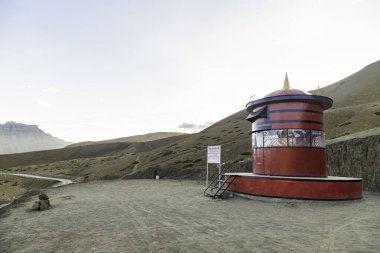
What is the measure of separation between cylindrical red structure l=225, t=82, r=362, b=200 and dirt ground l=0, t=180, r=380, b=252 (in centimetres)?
160

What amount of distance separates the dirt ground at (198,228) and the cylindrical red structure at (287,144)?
1.60 metres

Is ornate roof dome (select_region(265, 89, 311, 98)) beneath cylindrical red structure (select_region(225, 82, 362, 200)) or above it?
above

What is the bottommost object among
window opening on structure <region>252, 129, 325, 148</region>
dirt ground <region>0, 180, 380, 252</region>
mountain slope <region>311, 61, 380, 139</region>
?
dirt ground <region>0, 180, 380, 252</region>

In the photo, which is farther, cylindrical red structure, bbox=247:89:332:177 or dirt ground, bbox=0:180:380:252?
cylindrical red structure, bbox=247:89:332:177

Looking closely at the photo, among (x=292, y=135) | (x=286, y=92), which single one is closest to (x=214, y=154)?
(x=292, y=135)

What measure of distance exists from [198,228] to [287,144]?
1066cm

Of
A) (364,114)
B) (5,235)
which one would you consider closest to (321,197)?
(5,235)

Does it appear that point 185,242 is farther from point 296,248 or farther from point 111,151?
point 111,151

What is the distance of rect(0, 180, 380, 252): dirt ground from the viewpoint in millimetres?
9125

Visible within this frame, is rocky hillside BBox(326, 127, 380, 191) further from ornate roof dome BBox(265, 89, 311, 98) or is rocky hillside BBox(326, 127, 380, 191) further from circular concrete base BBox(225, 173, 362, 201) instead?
ornate roof dome BBox(265, 89, 311, 98)

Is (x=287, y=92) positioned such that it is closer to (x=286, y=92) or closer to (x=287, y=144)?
(x=286, y=92)

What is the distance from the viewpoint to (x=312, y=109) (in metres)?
20.6

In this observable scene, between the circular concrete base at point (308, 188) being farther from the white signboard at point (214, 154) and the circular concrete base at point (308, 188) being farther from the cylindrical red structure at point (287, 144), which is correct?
the white signboard at point (214, 154)

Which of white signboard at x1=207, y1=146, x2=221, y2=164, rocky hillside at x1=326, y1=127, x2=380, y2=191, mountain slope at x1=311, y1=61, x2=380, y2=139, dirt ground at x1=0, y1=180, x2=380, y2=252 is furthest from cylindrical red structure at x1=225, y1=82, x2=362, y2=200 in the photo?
mountain slope at x1=311, y1=61, x2=380, y2=139
